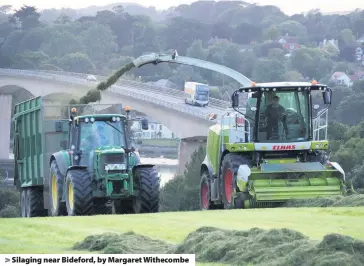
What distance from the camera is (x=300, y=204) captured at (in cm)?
2456

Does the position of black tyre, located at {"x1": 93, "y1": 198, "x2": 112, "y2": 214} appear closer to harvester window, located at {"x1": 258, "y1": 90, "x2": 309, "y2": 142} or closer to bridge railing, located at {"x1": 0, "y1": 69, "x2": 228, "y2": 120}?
harvester window, located at {"x1": 258, "y1": 90, "x2": 309, "y2": 142}

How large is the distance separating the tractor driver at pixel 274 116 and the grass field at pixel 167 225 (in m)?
3.67

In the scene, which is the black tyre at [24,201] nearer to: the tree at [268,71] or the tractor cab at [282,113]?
the tractor cab at [282,113]

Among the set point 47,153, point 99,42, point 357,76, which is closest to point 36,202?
point 47,153

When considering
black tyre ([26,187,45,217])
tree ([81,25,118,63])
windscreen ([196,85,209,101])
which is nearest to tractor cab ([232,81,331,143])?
black tyre ([26,187,45,217])

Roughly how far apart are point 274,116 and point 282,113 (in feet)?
0.58

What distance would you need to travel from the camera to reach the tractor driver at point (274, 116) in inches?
1053

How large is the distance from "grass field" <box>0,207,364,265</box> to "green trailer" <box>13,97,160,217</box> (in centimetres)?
196

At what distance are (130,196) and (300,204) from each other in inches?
128

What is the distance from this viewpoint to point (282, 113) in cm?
2681

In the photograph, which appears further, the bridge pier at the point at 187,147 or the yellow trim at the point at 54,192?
the bridge pier at the point at 187,147

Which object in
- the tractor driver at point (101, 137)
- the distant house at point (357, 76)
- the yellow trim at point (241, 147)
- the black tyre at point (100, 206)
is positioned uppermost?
the distant house at point (357, 76)

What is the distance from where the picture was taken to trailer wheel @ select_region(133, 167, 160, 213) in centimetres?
2492

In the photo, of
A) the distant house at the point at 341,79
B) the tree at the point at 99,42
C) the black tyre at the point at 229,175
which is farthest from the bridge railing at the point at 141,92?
the tree at the point at 99,42
